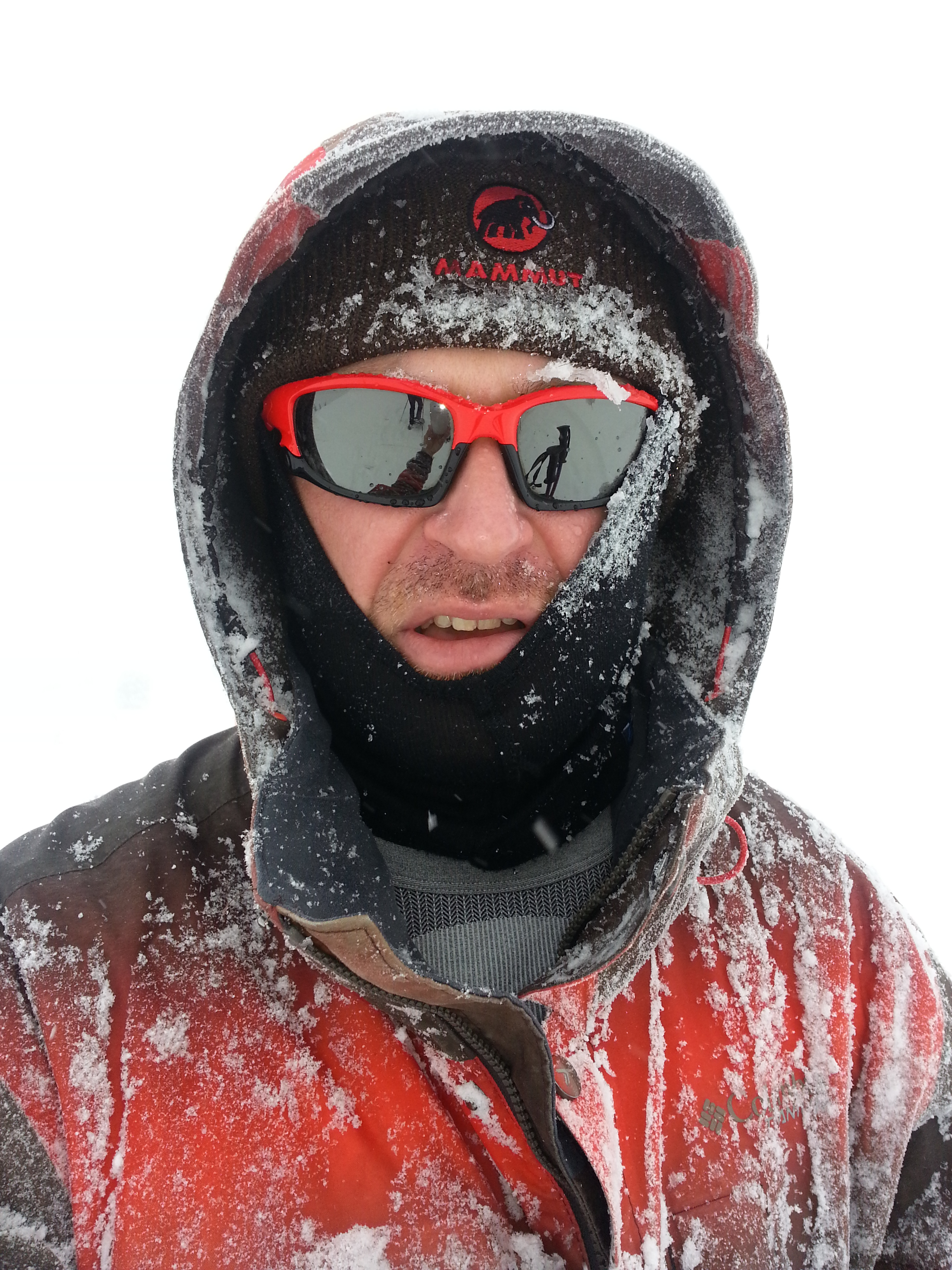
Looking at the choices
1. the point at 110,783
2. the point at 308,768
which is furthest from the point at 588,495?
the point at 110,783

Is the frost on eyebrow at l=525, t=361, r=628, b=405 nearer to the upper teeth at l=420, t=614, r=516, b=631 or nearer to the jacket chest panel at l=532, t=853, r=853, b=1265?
the upper teeth at l=420, t=614, r=516, b=631

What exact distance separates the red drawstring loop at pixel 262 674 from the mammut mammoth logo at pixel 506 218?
36.2 inches

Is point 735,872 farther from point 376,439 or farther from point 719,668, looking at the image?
point 376,439

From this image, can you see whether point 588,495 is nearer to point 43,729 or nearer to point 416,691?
point 416,691

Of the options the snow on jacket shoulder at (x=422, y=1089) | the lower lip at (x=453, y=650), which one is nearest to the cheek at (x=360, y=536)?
the lower lip at (x=453, y=650)

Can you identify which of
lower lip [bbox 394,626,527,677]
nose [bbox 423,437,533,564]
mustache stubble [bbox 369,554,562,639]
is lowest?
lower lip [bbox 394,626,527,677]

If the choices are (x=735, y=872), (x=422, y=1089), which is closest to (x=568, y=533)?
(x=735, y=872)

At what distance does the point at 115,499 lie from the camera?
291 inches

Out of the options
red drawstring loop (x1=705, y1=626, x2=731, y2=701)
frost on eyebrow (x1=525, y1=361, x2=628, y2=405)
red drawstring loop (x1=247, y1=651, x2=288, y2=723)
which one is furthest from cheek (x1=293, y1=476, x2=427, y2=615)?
red drawstring loop (x1=705, y1=626, x2=731, y2=701)

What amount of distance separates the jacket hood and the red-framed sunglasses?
0.42 feet

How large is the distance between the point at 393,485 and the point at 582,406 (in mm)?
394

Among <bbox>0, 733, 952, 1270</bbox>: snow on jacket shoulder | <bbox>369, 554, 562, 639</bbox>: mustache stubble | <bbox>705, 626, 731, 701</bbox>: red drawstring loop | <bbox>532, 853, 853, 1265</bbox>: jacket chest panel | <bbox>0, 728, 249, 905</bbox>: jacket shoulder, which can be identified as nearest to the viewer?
<bbox>0, 733, 952, 1270</bbox>: snow on jacket shoulder

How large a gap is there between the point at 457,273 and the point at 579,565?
608 millimetres

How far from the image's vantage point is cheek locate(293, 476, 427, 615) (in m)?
1.56
